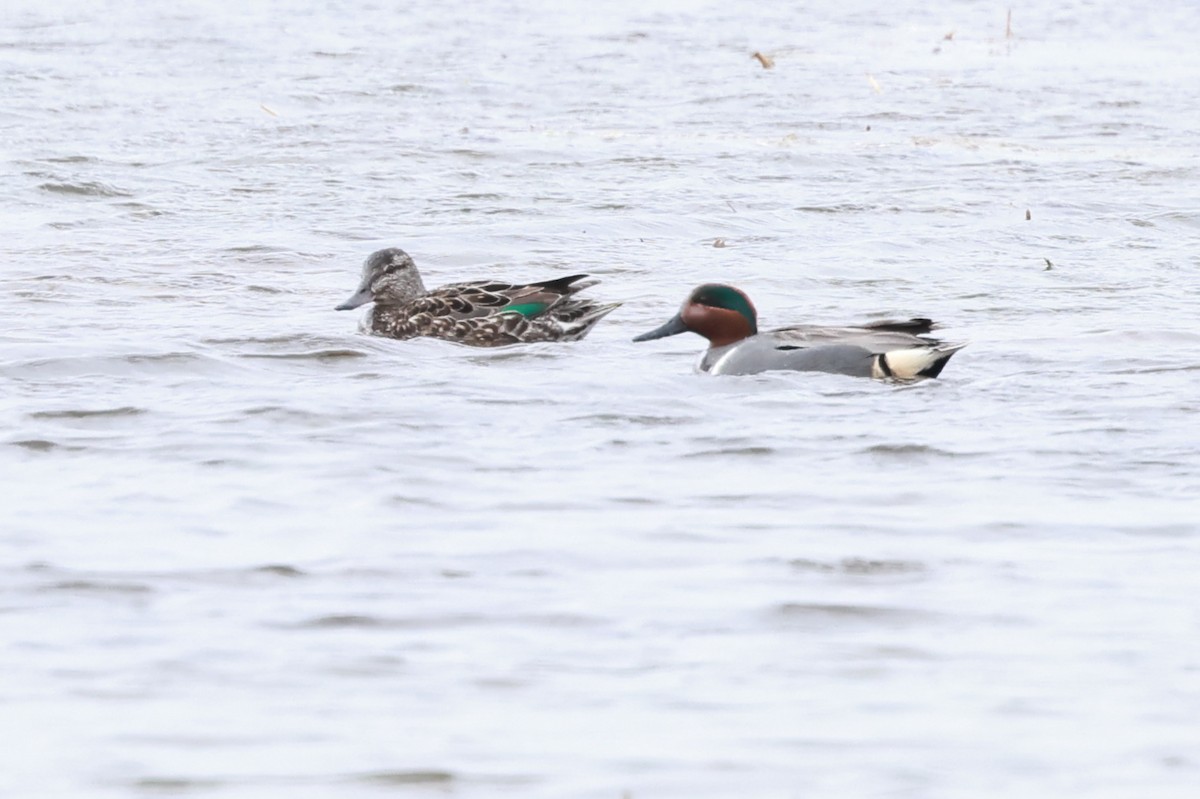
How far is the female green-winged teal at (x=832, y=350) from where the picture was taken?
362 inches

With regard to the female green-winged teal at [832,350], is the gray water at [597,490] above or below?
below

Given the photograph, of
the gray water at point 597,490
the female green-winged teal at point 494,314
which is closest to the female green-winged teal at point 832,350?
the gray water at point 597,490

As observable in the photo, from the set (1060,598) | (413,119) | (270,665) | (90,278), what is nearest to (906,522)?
(1060,598)

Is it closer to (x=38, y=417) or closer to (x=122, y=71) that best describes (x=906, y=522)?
(x=38, y=417)

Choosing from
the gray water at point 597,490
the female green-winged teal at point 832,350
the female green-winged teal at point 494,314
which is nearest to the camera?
the gray water at point 597,490

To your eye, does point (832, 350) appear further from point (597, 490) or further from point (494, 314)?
point (597, 490)

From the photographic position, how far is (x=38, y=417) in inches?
326

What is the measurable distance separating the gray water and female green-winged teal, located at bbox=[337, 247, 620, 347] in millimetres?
206

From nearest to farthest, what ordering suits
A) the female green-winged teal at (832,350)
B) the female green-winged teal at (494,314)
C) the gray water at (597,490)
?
1. the gray water at (597,490)
2. the female green-winged teal at (832,350)
3. the female green-winged teal at (494,314)

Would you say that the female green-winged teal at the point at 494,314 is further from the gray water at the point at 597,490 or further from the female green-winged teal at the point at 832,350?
the female green-winged teal at the point at 832,350

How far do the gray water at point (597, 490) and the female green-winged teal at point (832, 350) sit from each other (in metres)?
0.14

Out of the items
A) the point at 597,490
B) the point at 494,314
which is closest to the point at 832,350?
the point at 494,314

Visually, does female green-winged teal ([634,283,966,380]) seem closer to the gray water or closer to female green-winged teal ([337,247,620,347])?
the gray water

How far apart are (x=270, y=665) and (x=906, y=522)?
7.60 feet
